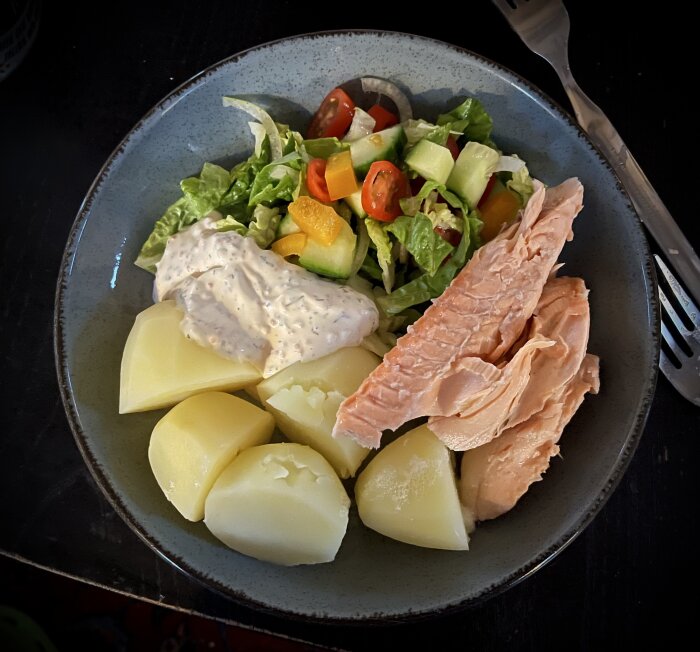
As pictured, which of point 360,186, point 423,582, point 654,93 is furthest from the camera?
point 654,93

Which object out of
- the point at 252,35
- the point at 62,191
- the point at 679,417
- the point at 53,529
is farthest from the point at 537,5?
the point at 53,529

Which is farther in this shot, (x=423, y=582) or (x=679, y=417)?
(x=679, y=417)

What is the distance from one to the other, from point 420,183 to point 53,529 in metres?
1.71

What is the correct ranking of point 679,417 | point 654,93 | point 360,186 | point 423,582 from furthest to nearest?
point 654,93 → point 679,417 → point 360,186 → point 423,582

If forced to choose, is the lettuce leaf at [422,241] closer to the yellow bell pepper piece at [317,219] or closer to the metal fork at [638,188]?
the yellow bell pepper piece at [317,219]

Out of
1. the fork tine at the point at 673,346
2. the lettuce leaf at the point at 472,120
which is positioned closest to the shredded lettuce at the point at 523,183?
the lettuce leaf at the point at 472,120

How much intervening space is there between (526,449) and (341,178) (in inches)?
38.5

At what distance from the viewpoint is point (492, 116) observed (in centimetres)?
234

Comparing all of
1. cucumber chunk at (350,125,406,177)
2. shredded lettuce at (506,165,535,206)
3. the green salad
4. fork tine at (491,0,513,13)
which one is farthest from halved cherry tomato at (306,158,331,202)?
fork tine at (491,0,513,13)

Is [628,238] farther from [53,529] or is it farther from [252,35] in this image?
[53,529]

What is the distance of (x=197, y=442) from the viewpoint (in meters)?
2.06

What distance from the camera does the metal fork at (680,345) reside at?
2383 mm

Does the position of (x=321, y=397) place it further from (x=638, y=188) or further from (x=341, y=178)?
(x=638, y=188)

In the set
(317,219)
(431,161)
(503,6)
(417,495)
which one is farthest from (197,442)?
(503,6)
